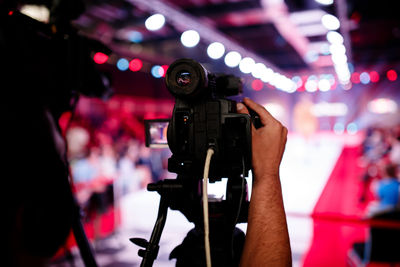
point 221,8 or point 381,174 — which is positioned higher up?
point 221,8

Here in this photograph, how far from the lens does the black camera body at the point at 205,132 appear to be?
0.73 meters

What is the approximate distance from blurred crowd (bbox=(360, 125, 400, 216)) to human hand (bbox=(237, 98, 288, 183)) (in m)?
2.79

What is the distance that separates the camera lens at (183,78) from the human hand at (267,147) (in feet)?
0.69

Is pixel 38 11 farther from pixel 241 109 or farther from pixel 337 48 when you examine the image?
pixel 337 48

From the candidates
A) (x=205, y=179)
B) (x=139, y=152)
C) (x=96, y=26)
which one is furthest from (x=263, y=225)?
(x=96, y=26)

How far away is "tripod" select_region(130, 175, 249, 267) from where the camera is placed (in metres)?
0.76

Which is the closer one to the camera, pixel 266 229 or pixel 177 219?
pixel 266 229

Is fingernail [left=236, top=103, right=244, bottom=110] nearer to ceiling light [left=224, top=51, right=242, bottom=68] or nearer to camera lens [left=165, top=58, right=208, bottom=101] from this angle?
camera lens [left=165, top=58, right=208, bottom=101]

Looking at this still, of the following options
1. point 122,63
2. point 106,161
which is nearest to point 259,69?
point 122,63

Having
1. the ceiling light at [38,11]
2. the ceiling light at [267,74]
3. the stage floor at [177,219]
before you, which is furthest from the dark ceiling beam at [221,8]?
the ceiling light at [38,11]

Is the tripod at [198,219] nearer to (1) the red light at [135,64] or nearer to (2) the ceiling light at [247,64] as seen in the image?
(1) the red light at [135,64]

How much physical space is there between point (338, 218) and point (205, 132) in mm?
1855

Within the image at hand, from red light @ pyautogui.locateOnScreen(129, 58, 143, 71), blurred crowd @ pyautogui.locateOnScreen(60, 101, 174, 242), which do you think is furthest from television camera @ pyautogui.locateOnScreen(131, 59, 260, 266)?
red light @ pyautogui.locateOnScreen(129, 58, 143, 71)

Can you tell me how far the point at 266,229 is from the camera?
744 mm
